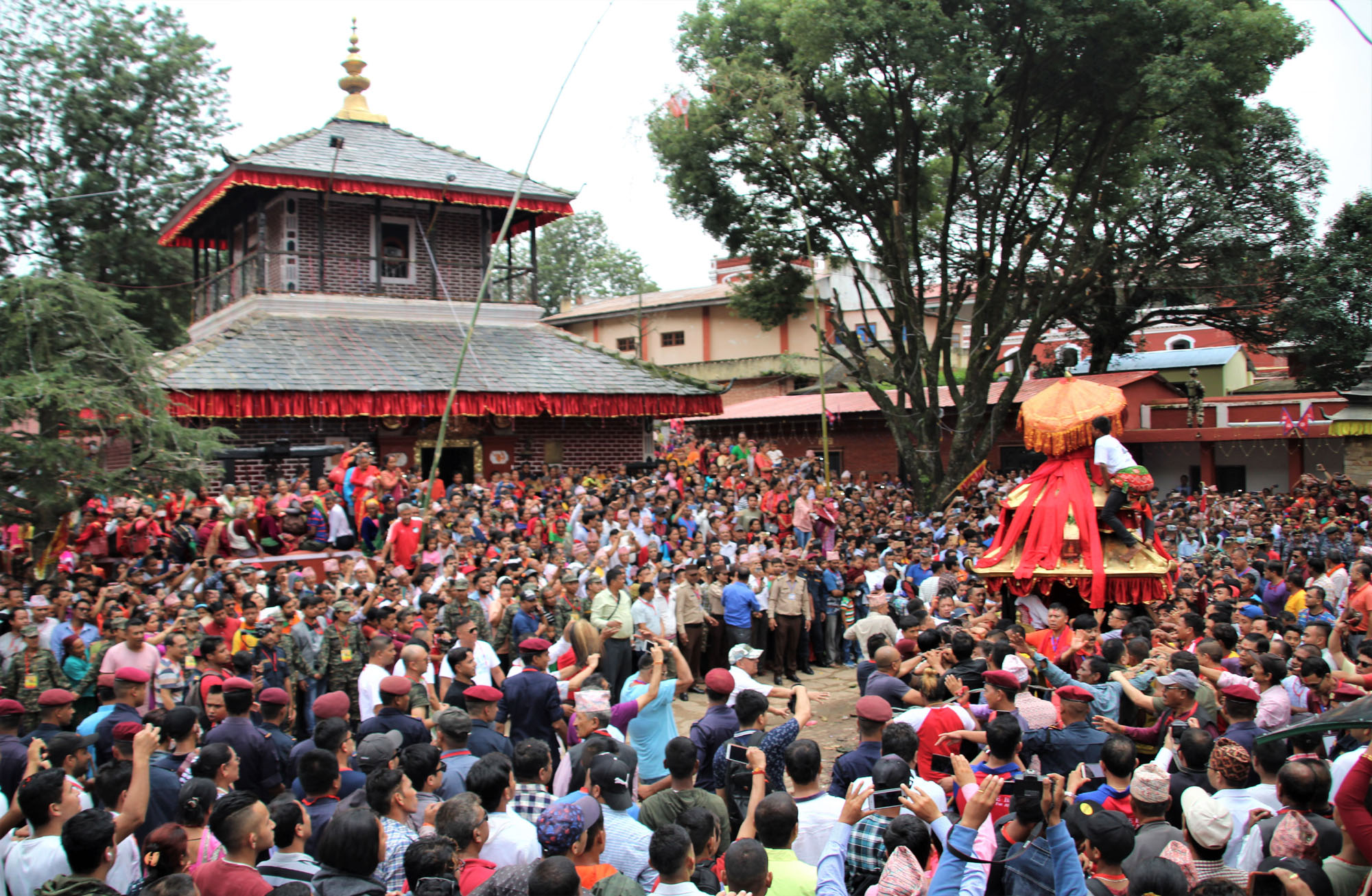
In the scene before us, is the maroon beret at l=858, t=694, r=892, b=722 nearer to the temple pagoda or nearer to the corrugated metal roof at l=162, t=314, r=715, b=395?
the corrugated metal roof at l=162, t=314, r=715, b=395

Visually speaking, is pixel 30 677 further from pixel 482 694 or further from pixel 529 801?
pixel 529 801

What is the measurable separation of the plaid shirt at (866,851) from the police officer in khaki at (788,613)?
→ 8257 mm

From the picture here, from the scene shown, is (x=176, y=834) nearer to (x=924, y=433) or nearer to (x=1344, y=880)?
(x=1344, y=880)

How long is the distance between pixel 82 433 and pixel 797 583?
813cm

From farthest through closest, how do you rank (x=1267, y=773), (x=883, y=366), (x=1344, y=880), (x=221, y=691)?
(x=883, y=366)
(x=221, y=691)
(x=1267, y=773)
(x=1344, y=880)

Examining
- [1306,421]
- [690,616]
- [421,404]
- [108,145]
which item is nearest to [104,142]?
[108,145]

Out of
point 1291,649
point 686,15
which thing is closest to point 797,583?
point 1291,649

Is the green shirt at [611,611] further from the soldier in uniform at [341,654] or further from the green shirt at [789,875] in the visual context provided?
the green shirt at [789,875]

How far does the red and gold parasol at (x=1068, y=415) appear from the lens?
32.8 feet

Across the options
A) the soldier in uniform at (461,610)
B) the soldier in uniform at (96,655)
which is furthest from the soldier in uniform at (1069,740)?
the soldier in uniform at (96,655)

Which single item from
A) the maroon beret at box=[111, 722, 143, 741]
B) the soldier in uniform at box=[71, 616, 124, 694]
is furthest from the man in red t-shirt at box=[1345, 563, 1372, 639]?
the soldier in uniform at box=[71, 616, 124, 694]

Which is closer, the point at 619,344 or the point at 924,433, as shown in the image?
the point at 924,433

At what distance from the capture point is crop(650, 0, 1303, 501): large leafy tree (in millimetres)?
18641

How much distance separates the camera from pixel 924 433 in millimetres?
22281
